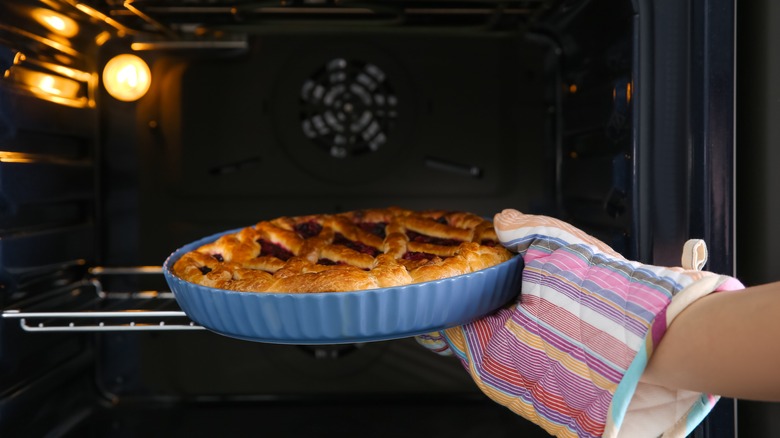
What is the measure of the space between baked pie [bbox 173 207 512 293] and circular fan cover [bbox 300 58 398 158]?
18 centimetres

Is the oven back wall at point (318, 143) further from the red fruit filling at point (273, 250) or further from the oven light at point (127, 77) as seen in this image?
the red fruit filling at point (273, 250)

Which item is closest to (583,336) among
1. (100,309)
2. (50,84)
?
(100,309)

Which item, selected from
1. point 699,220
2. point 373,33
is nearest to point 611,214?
point 699,220

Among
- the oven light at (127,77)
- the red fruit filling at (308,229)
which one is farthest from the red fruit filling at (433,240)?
the oven light at (127,77)

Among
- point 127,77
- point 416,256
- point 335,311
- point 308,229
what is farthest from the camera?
point 127,77

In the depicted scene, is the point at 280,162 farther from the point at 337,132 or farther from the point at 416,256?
the point at 416,256

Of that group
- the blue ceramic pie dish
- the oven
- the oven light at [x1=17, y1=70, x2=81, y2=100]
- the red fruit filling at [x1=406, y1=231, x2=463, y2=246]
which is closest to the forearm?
the blue ceramic pie dish

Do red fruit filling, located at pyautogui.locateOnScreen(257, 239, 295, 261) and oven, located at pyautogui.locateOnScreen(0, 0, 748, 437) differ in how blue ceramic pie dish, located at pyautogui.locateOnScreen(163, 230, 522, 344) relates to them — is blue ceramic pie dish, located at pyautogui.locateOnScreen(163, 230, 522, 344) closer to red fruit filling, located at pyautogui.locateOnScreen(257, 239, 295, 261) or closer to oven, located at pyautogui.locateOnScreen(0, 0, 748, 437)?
red fruit filling, located at pyautogui.locateOnScreen(257, 239, 295, 261)

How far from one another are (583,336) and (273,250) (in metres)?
0.42

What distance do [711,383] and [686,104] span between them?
0.34 meters

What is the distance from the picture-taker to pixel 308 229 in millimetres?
915

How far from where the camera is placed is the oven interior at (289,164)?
41.2 inches

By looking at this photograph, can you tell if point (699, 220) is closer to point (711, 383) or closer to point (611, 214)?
point (611, 214)

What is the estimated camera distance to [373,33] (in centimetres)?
107
